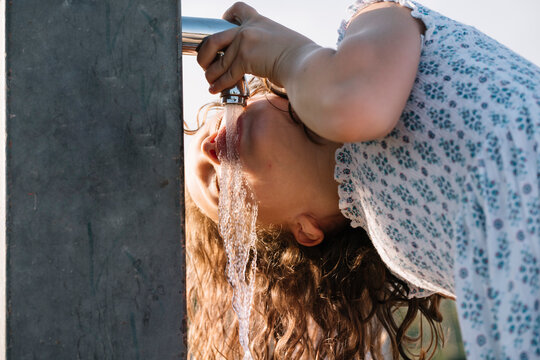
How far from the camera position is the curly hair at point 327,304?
1855mm

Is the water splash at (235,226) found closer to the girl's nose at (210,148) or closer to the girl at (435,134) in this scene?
the girl's nose at (210,148)

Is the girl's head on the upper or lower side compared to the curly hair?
upper

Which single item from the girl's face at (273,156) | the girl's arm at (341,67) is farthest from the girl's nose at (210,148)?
the girl's arm at (341,67)

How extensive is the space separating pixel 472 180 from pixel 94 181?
61 cm

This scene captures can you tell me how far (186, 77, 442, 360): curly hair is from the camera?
6.09ft

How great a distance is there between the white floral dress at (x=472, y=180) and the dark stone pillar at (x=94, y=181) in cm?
48

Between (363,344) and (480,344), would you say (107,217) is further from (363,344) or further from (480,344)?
(363,344)

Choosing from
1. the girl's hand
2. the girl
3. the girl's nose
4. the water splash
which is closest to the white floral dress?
the girl

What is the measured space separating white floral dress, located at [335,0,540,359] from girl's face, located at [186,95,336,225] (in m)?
0.26

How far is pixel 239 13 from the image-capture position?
4.05 feet

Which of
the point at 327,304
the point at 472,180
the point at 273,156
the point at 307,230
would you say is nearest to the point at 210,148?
the point at 273,156

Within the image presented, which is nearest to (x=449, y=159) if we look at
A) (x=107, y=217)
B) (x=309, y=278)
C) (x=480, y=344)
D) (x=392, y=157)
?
(x=392, y=157)

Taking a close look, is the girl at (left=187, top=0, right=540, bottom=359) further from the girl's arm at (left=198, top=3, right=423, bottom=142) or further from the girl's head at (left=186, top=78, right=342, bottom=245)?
the girl's head at (left=186, top=78, right=342, bottom=245)

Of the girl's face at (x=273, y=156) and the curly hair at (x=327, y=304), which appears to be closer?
the girl's face at (x=273, y=156)
